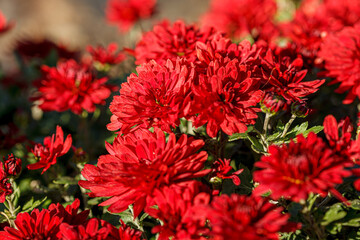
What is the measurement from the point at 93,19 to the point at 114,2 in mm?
3081

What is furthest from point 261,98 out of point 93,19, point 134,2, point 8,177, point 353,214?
point 93,19

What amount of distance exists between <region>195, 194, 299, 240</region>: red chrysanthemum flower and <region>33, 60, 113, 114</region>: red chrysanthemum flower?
0.73 meters

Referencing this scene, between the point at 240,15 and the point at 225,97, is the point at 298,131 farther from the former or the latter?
the point at 240,15

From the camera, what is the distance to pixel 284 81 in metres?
0.83

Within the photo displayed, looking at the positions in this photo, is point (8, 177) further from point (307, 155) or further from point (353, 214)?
point (353, 214)

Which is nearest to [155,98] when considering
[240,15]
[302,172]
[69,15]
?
[302,172]

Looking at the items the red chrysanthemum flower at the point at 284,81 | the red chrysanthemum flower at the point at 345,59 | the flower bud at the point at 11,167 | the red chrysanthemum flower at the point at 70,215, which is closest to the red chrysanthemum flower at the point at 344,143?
the red chrysanthemum flower at the point at 284,81

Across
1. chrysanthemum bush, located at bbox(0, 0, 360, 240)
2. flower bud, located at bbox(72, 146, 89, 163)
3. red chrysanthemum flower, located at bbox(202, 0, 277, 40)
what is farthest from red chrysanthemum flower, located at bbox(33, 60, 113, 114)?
red chrysanthemum flower, located at bbox(202, 0, 277, 40)

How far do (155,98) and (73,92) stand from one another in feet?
1.81

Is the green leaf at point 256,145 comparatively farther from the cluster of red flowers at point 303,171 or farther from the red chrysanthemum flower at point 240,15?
the red chrysanthemum flower at point 240,15

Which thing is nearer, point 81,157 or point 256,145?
point 256,145

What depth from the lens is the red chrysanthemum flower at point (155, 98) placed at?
757 millimetres

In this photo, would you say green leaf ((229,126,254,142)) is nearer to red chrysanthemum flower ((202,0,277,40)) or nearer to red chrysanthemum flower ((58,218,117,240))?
red chrysanthemum flower ((58,218,117,240))

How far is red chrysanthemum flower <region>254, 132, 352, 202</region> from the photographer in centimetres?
58
